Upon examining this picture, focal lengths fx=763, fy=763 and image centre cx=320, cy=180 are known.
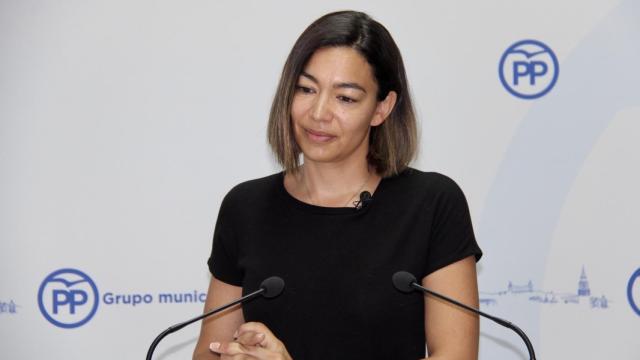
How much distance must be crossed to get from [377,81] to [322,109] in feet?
0.51

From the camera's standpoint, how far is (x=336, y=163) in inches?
65.9

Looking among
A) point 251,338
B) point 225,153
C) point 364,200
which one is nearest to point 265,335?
point 251,338

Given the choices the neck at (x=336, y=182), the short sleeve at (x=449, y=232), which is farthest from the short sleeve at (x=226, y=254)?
the short sleeve at (x=449, y=232)

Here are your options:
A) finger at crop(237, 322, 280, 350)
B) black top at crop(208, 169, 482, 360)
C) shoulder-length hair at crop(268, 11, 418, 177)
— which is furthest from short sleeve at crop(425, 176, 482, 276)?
finger at crop(237, 322, 280, 350)

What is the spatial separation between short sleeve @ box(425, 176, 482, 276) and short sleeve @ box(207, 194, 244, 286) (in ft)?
1.39

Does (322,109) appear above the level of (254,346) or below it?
above

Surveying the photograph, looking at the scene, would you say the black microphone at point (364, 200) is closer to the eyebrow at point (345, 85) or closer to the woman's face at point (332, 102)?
the woman's face at point (332, 102)

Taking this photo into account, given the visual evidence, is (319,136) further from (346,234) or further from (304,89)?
(346,234)

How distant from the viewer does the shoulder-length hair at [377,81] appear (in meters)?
1.57

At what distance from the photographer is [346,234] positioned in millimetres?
1597

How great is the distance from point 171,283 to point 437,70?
104 centimetres

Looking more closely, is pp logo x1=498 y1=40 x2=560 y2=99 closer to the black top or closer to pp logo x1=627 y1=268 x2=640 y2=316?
pp logo x1=627 y1=268 x2=640 y2=316

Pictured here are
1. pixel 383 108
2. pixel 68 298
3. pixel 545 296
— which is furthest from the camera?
pixel 545 296

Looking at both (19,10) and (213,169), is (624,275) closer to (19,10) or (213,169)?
(213,169)
